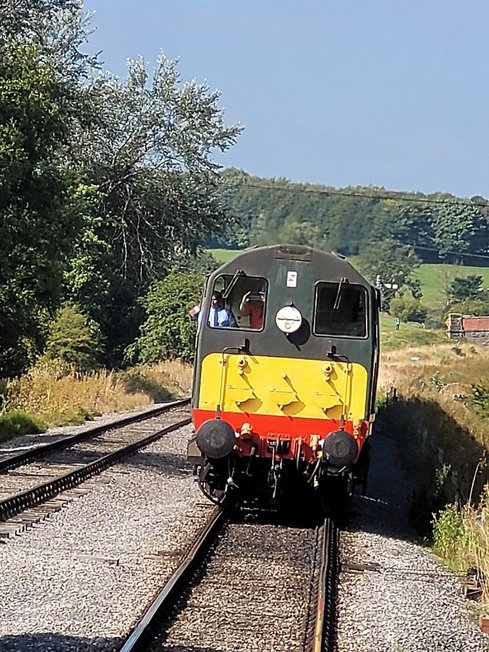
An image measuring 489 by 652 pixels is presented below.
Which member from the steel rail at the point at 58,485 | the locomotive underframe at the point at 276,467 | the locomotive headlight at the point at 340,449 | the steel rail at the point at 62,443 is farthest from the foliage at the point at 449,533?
the steel rail at the point at 62,443

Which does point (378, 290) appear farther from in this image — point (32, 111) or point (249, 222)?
point (32, 111)

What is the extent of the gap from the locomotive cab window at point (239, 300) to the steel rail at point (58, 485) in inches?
111

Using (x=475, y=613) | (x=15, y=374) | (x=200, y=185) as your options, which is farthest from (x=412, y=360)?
(x=475, y=613)

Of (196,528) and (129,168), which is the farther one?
(129,168)

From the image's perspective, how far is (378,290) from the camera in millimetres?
12008

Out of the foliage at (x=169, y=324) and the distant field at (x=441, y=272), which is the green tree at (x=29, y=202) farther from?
the foliage at (x=169, y=324)

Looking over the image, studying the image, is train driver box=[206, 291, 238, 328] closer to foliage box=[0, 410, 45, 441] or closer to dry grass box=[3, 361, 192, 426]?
foliage box=[0, 410, 45, 441]

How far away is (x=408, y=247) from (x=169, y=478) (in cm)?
528

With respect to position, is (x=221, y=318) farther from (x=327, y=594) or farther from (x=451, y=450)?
(x=451, y=450)

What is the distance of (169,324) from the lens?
40.6 metres

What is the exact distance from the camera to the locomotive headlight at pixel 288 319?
11461 mm

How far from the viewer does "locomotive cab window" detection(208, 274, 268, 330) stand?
11.6 metres

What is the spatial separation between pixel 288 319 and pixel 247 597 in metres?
3.87

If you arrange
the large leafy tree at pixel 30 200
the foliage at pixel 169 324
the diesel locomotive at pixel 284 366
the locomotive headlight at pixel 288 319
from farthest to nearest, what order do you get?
the foliage at pixel 169 324, the large leafy tree at pixel 30 200, the locomotive headlight at pixel 288 319, the diesel locomotive at pixel 284 366
